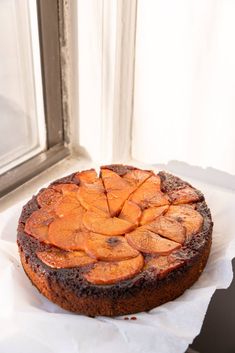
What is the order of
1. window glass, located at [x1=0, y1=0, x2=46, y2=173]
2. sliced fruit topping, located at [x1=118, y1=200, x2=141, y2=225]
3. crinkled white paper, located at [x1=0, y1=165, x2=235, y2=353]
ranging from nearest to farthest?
crinkled white paper, located at [x1=0, y1=165, x2=235, y2=353]
sliced fruit topping, located at [x1=118, y1=200, x2=141, y2=225]
window glass, located at [x1=0, y1=0, x2=46, y2=173]

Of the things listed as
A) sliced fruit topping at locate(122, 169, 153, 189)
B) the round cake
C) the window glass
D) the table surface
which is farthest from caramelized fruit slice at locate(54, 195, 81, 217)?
the table surface

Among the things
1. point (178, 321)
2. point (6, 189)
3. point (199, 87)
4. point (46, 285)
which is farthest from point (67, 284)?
point (199, 87)

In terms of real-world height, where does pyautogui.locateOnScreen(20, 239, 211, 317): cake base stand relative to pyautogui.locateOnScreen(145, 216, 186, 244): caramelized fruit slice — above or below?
below

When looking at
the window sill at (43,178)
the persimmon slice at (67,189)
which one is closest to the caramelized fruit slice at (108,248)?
the persimmon slice at (67,189)

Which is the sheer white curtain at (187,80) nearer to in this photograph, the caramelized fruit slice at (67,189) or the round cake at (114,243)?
the round cake at (114,243)

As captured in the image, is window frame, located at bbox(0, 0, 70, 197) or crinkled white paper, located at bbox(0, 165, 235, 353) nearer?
crinkled white paper, located at bbox(0, 165, 235, 353)

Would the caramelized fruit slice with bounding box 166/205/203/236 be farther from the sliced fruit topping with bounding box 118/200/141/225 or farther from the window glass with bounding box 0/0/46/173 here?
the window glass with bounding box 0/0/46/173

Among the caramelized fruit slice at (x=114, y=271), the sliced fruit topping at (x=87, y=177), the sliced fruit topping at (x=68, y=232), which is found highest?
the sliced fruit topping at (x=87, y=177)
